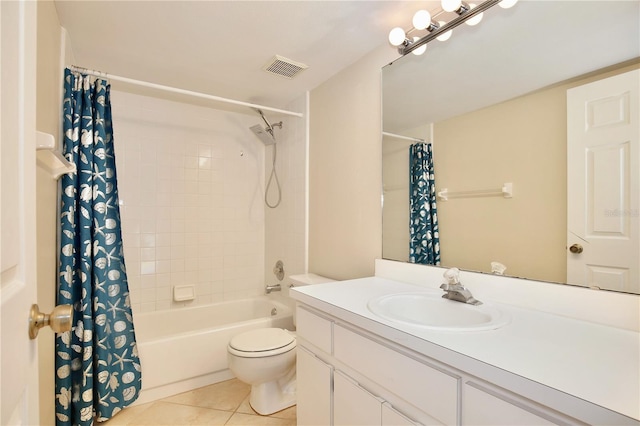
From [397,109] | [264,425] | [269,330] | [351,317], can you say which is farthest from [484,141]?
[264,425]

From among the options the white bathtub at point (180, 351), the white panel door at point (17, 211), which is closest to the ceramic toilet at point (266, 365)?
the white bathtub at point (180, 351)

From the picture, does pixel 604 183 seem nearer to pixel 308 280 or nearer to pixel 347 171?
pixel 347 171

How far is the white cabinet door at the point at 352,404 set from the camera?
102cm

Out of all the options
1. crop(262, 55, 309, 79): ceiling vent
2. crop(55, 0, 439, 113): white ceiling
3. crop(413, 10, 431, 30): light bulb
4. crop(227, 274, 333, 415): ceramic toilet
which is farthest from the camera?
crop(262, 55, 309, 79): ceiling vent

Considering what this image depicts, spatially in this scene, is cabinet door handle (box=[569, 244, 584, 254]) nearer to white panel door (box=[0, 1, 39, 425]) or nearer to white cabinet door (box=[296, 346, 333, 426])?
white cabinet door (box=[296, 346, 333, 426])

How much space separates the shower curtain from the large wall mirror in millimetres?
1706

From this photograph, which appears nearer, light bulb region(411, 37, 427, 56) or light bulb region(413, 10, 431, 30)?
light bulb region(413, 10, 431, 30)

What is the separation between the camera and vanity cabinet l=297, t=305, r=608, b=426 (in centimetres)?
71

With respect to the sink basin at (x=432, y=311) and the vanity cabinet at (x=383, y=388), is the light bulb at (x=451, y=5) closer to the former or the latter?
the sink basin at (x=432, y=311)

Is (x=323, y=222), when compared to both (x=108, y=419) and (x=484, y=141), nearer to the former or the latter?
(x=484, y=141)

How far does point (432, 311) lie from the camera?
1.29 m

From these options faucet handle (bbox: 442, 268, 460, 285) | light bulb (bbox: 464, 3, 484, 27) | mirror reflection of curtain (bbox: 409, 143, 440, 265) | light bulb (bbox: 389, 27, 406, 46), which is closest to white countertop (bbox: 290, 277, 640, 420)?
faucet handle (bbox: 442, 268, 460, 285)

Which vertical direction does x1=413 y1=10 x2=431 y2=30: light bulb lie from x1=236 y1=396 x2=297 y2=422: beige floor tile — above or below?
above

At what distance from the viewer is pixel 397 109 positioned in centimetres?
173
